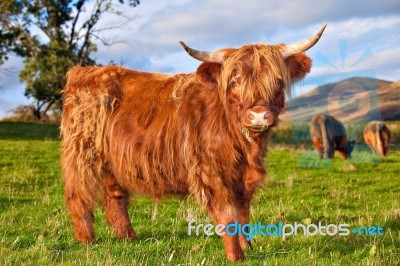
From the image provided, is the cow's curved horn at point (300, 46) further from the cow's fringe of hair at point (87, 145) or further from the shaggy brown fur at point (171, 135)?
the cow's fringe of hair at point (87, 145)

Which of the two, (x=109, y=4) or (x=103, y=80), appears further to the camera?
(x=109, y=4)

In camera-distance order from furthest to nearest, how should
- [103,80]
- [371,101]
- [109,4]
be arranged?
[109,4], [371,101], [103,80]

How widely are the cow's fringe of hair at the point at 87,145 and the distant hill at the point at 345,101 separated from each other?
10.6 m

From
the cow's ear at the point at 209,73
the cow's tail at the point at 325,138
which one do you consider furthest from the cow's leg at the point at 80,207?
the cow's tail at the point at 325,138

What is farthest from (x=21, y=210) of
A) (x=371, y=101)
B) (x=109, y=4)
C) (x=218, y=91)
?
(x=109, y=4)

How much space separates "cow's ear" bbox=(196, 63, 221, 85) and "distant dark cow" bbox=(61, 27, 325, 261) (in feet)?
0.03

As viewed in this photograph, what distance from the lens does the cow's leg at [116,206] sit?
6.73 m

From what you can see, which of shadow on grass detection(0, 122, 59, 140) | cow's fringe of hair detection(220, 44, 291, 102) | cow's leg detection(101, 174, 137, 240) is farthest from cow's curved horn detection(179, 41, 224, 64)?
shadow on grass detection(0, 122, 59, 140)

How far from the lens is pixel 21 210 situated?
28.3 ft

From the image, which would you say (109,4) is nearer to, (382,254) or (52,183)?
(52,183)

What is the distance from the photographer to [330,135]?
19.2 metres

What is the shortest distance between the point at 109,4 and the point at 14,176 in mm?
31031

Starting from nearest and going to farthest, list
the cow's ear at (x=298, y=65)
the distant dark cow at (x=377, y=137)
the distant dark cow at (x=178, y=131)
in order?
the distant dark cow at (x=178, y=131) < the cow's ear at (x=298, y=65) < the distant dark cow at (x=377, y=137)

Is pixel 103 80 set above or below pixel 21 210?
above
